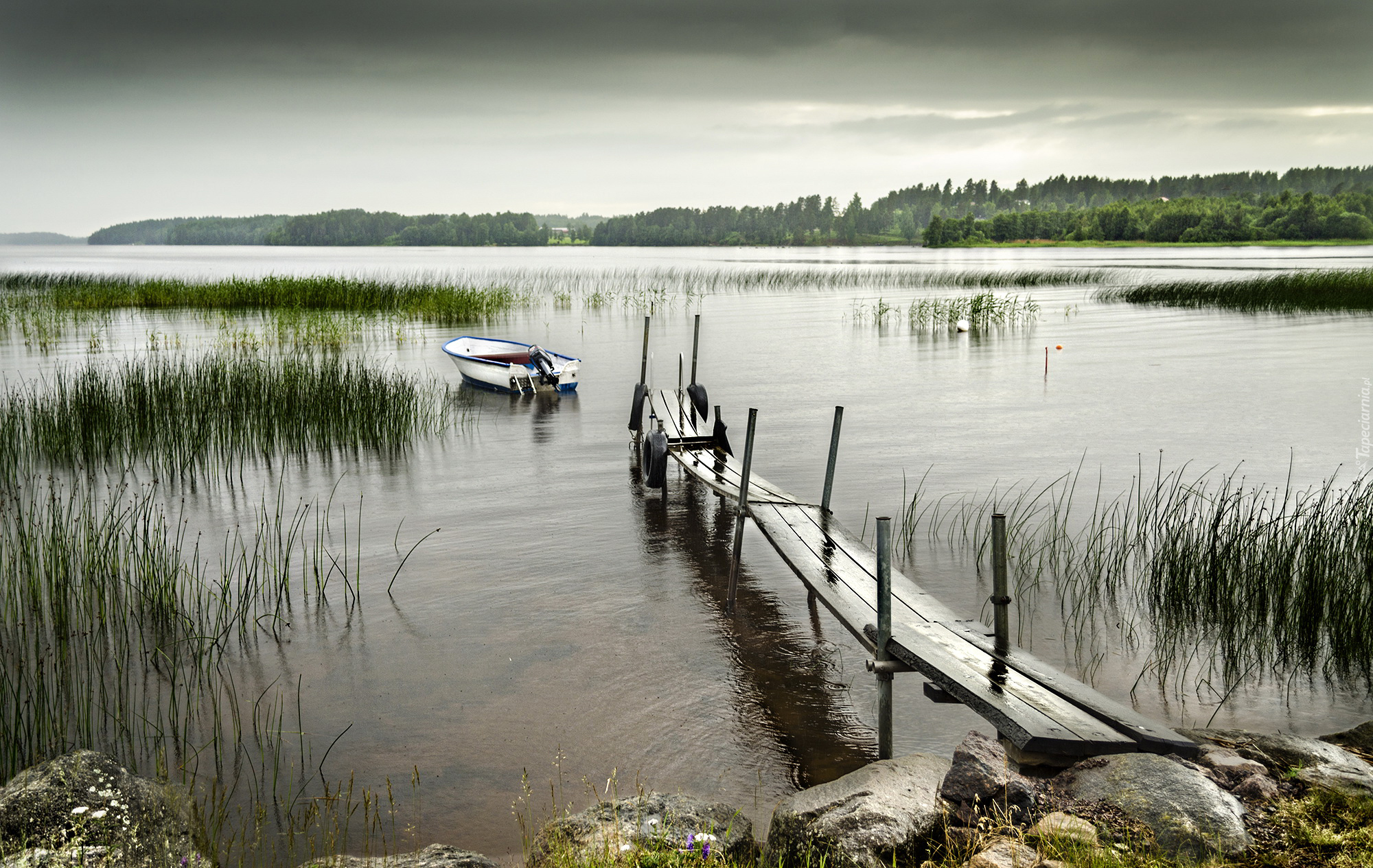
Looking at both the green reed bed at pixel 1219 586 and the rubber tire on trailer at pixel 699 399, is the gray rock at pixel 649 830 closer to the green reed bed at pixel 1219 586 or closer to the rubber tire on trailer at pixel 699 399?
the green reed bed at pixel 1219 586

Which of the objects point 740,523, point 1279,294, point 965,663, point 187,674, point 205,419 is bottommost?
point 187,674

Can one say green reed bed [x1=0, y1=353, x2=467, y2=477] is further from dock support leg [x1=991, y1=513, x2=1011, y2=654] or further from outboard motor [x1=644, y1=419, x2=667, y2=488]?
dock support leg [x1=991, y1=513, x2=1011, y2=654]

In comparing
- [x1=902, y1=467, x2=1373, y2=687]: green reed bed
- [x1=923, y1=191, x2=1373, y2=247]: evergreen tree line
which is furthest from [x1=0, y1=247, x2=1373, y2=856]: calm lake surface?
[x1=923, y1=191, x2=1373, y2=247]: evergreen tree line

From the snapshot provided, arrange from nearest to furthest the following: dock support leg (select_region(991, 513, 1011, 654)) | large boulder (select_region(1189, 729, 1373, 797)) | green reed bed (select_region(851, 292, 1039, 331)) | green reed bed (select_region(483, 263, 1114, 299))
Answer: large boulder (select_region(1189, 729, 1373, 797)), dock support leg (select_region(991, 513, 1011, 654)), green reed bed (select_region(851, 292, 1039, 331)), green reed bed (select_region(483, 263, 1114, 299))

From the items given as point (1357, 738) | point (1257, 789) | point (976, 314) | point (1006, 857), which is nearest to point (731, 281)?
point (976, 314)

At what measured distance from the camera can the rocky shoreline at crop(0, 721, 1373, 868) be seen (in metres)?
3.50

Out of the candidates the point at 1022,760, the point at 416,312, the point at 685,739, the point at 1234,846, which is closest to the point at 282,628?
the point at 685,739

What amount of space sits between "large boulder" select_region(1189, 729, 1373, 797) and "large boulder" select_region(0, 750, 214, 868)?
483 cm

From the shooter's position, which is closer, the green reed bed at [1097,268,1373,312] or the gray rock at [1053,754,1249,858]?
the gray rock at [1053,754,1249,858]

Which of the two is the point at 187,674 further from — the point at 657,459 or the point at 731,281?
the point at 731,281

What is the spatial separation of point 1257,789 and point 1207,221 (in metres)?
123

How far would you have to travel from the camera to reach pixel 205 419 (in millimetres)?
12086

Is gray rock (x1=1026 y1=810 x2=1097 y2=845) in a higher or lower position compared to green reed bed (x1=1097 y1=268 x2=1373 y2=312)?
lower

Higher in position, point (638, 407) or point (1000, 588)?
point (638, 407)
